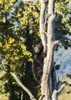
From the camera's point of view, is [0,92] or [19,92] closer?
[0,92]

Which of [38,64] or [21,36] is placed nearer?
[38,64]

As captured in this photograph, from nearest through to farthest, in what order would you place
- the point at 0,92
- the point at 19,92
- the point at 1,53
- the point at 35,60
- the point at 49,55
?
the point at 49,55 → the point at 35,60 → the point at 1,53 → the point at 0,92 → the point at 19,92

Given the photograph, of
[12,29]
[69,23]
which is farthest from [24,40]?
[69,23]

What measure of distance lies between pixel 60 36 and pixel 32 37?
314 centimetres

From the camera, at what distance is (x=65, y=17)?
67.9 ft

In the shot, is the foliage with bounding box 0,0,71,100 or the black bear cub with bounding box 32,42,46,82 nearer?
the black bear cub with bounding box 32,42,46,82

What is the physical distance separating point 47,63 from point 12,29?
1464 centimetres

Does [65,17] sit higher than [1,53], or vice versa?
[65,17]

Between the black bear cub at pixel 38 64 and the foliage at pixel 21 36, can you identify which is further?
the foliage at pixel 21 36

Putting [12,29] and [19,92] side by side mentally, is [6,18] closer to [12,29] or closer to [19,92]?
[12,29]

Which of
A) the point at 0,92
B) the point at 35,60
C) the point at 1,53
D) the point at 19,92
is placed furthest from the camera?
the point at 19,92

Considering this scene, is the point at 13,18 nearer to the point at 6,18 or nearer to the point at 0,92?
the point at 6,18

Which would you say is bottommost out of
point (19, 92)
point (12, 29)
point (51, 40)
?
point (19, 92)

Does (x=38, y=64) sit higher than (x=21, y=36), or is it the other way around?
(x=38, y=64)
